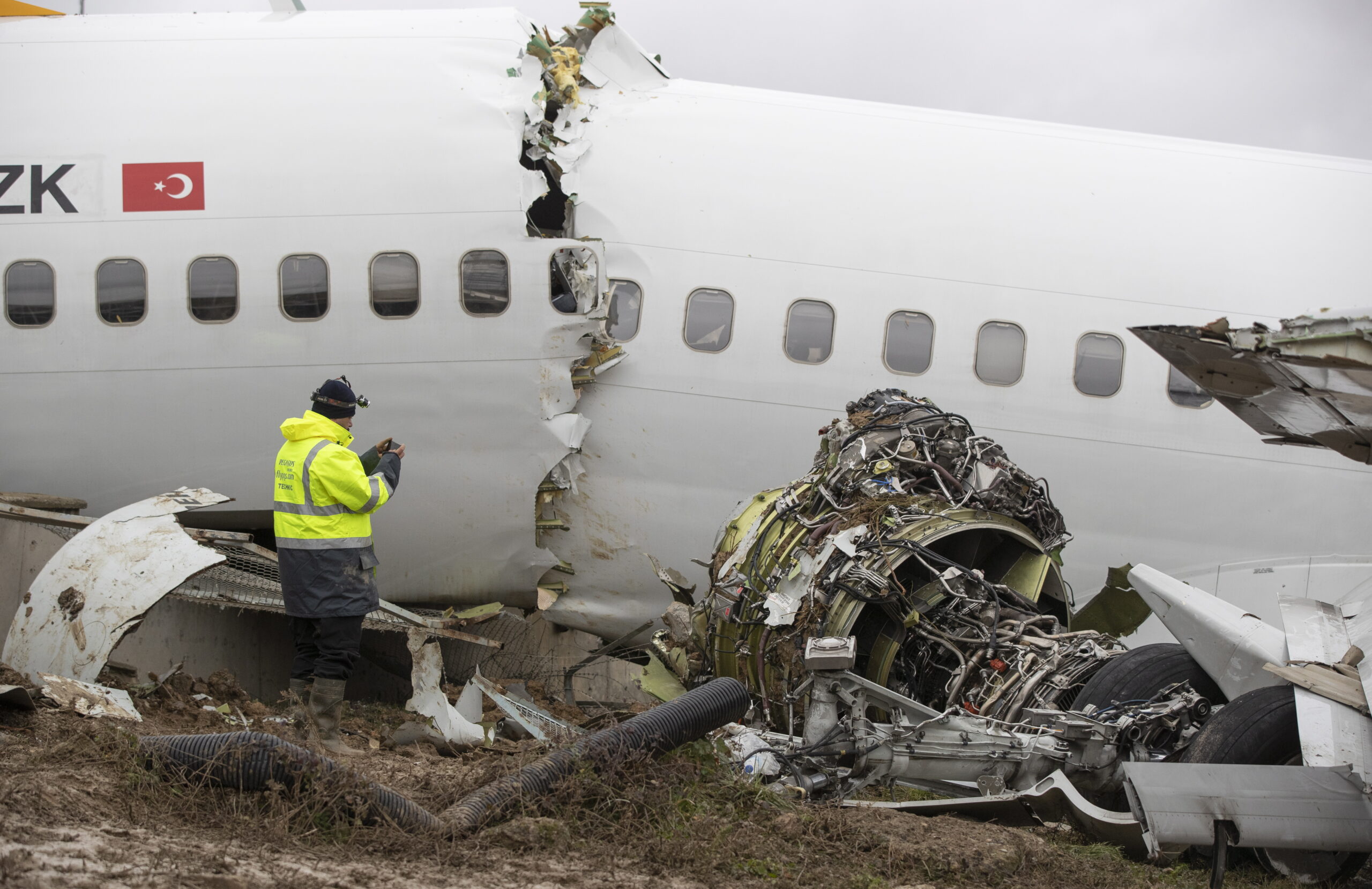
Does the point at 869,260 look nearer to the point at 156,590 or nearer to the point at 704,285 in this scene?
the point at 704,285

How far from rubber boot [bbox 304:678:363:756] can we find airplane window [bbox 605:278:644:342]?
11.4 feet

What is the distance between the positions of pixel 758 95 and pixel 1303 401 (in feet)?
17.5

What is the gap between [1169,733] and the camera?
6.34 m

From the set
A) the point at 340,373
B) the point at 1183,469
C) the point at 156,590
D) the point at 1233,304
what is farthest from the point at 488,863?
the point at 1233,304

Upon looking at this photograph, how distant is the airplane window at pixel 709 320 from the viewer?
29.3 ft

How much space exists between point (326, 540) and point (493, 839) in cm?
262

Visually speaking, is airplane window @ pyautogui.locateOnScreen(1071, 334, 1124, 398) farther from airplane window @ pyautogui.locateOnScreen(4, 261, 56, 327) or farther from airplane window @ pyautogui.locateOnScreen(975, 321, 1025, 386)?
airplane window @ pyautogui.locateOnScreen(4, 261, 56, 327)

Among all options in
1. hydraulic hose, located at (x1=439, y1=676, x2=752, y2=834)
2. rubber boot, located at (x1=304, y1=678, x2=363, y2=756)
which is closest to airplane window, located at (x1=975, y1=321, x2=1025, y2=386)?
hydraulic hose, located at (x1=439, y1=676, x2=752, y2=834)

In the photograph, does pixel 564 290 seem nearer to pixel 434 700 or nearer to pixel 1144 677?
pixel 434 700

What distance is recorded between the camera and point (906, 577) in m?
7.34

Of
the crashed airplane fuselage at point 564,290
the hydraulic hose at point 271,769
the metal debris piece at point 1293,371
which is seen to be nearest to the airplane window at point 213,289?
the crashed airplane fuselage at point 564,290

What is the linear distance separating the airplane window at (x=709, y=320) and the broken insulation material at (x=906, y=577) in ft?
4.13

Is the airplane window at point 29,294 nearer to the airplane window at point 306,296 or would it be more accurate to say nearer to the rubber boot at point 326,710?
the airplane window at point 306,296

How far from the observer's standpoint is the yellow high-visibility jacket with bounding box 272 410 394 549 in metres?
6.59
